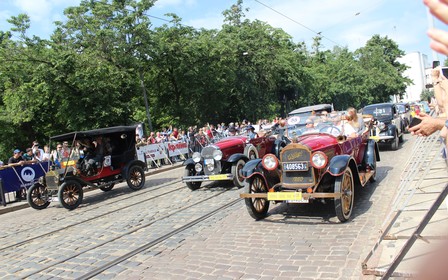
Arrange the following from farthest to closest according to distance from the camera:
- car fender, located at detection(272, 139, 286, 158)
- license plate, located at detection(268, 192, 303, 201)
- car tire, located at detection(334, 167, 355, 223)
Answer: car fender, located at detection(272, 139, 286, 158)
license plate, located at detection(268, 192, 303, 201)
car tire, located at detection(334, 167, 355, 223)

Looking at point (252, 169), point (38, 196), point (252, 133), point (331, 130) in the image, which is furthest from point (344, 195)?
point (38, 196)

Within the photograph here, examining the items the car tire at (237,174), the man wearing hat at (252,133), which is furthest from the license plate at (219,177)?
the man wearing hat at (252,133)

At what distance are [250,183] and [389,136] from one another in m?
9.33

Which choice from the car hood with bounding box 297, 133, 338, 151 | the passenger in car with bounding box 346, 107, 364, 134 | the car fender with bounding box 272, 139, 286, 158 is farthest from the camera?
the car fender with bounding box 272, 139, 286, 158

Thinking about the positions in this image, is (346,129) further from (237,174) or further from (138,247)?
(138,247)

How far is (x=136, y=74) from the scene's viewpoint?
85.0ft

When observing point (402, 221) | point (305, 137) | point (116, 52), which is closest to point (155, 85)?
point (116, 52)

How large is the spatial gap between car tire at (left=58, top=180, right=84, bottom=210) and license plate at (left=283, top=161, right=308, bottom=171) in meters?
6.40

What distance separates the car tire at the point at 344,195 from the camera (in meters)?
6.00

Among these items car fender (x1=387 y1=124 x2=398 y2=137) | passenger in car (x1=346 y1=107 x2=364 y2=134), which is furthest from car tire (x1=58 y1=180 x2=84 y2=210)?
car fender (x1=387 y1=124 x2=398 y2=137)

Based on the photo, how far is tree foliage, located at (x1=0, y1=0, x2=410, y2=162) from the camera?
22.7 metres

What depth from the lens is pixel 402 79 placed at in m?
68.1

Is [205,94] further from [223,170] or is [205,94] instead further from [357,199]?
[357,199]

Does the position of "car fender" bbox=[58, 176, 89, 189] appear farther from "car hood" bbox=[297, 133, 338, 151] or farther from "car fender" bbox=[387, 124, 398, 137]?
"car fender" bbox=[387, 124, 398, 137]
